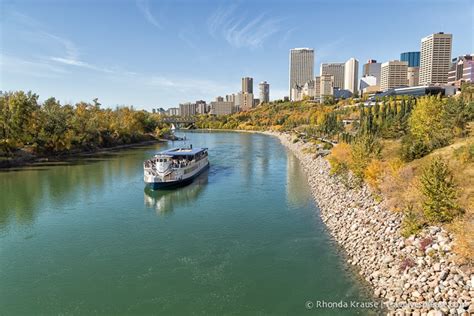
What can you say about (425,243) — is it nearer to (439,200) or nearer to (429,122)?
(439,200)

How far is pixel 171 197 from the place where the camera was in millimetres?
38906

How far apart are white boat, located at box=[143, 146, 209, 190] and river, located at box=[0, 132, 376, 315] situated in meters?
1.38

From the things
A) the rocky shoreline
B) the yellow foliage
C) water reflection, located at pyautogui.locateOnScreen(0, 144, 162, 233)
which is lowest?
water reflection, located at pyautogui.locateOnScreen(0, 144, 162, 233)

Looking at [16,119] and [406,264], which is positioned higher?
[16,119]

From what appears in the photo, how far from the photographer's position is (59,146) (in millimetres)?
70562

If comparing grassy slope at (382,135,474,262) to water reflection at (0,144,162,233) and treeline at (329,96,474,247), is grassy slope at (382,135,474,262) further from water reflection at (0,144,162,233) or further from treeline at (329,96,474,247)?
water reflection at (0,144,162,233)

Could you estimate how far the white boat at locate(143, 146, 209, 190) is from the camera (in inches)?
1607

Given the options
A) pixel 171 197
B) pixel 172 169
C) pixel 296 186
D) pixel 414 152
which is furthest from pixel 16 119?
pixel 414 152

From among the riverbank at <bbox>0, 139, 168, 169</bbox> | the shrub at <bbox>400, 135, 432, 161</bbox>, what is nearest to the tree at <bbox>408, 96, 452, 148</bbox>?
the shrub at <bbox>400, 135, 432, 161</bbox>

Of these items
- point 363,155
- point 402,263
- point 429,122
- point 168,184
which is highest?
point 429,122

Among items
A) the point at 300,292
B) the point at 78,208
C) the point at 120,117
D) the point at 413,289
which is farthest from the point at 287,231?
the point at 120,117

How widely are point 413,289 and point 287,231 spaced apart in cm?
1164

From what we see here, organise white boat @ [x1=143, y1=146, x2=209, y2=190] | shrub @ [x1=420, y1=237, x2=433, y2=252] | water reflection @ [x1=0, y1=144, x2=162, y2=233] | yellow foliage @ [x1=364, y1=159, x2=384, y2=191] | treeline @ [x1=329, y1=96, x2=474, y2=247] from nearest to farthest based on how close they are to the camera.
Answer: shrub @ [x1=420, y1=237, x2=433, y2=252] → treeline @ [x1=329, y1=96, x2=474, y2=247] → yellow foliage @ [x1=364, y1=159, x2=384, y2=191] → water reflection @ [x1=0, y1=144, x2=162, y2=233] → white boat @ [x1=143, y1=146, x2=209, y2=190]

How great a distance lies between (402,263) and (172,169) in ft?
99.9
